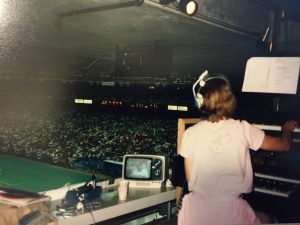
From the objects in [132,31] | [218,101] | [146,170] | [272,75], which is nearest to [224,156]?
[218,101]

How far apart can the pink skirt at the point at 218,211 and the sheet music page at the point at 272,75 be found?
119 centimetres

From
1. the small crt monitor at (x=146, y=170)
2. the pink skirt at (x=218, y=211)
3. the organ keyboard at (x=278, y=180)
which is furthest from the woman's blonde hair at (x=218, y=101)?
the small crt monitor at (x=146, y=170)

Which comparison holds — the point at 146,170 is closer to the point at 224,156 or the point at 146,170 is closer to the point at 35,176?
the point at 224,156

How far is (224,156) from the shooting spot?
2174 mm

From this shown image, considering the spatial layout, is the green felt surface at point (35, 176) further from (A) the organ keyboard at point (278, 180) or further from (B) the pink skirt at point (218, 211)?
(B) the pink skirt at point (218, 211)

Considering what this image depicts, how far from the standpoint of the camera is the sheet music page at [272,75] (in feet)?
9.62

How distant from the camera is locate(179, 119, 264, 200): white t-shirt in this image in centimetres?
217

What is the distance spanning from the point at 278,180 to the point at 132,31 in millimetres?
3988

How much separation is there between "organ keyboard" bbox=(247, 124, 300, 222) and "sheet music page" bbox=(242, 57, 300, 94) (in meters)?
0.34

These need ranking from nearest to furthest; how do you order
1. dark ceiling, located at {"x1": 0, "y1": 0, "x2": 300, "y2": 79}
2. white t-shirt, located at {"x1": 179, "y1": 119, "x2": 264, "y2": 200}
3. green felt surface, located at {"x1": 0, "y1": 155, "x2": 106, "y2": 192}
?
white t-shirt, located at {"x1": 179, "y1": 119, "x2": 264, "y2": 200}
dark ceiling, located at {"x1": 0, "y1": 0, "x2": 300, "y2": 79}
green felt surface, located at {"x1": 0, "y1": 155, "x2": 106, "y2": 192}

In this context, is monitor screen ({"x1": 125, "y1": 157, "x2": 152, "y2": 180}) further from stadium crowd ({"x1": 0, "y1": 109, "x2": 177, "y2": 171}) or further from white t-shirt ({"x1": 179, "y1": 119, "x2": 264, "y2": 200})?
stadium crowd ({"x1": 0, "y1": 109, "x2": 177, "y2": 171})

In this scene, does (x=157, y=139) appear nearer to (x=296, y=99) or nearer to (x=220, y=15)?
(x=220, y=15)

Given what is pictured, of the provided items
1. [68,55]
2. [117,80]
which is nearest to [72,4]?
[117,80]

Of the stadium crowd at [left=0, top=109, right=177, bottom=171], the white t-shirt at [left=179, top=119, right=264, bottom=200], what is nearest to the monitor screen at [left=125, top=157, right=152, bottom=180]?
the white t-shirt at [left=179, top=119, right=264, bottom=200]
